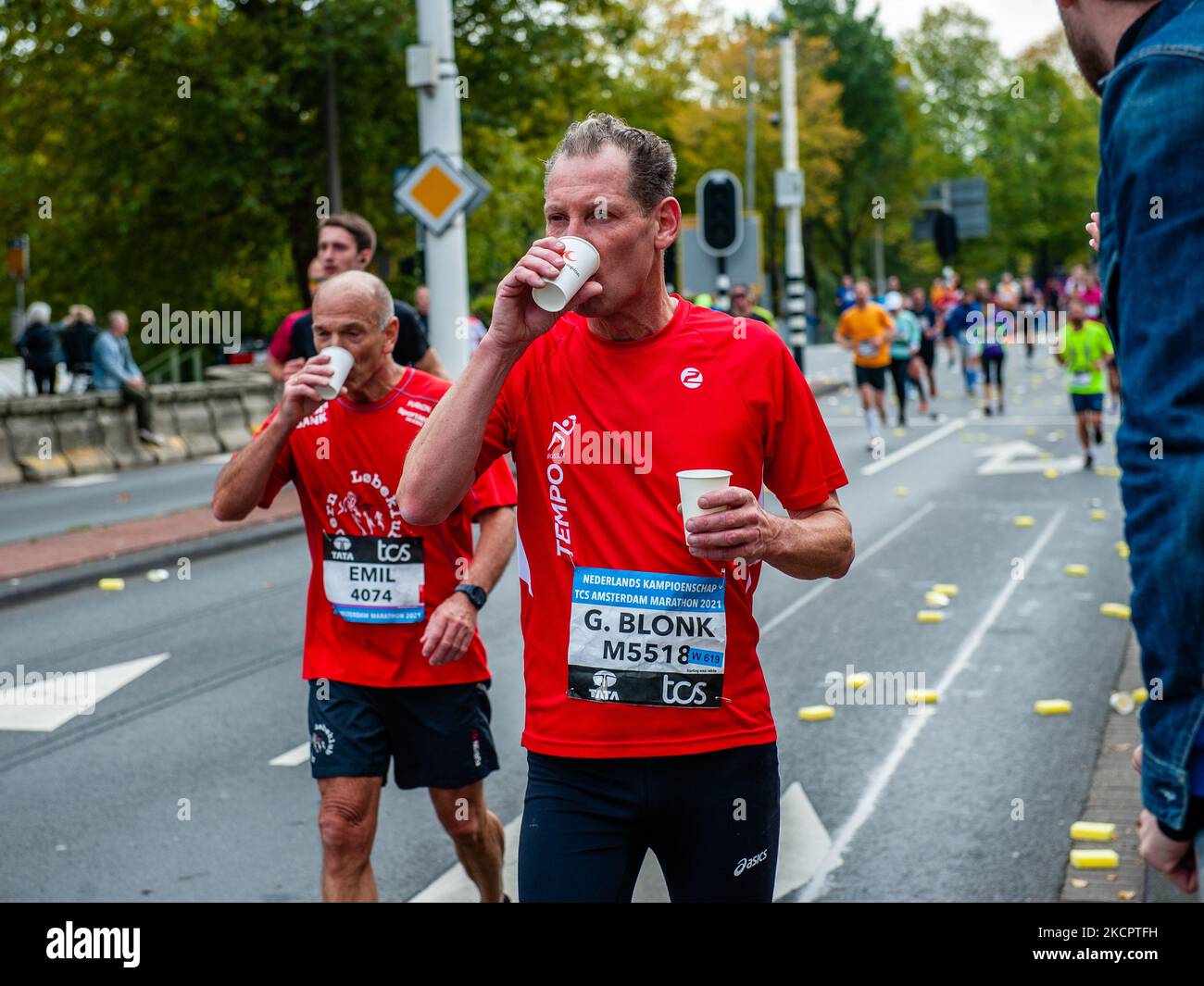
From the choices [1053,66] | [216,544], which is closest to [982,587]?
[216,544]

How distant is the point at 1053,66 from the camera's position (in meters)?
82.8

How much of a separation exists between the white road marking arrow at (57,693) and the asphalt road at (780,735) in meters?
0.09

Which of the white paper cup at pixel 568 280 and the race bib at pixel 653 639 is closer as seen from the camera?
the white paper cup at pixel 568 280

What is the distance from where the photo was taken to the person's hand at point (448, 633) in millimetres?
3945

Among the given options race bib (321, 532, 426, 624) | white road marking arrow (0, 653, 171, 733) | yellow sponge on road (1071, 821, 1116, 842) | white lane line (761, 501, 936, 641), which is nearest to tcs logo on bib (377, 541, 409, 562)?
race bib (321, 532, 426, 624)

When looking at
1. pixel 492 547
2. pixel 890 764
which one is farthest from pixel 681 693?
pixel 890 764

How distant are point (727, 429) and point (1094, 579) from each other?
8606mm

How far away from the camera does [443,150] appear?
585 inches

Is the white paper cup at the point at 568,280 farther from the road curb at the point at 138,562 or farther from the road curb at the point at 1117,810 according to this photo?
the road curb at the point at 138,562

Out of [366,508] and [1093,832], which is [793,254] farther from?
[366,508]

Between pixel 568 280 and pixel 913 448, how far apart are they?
18.6 meters

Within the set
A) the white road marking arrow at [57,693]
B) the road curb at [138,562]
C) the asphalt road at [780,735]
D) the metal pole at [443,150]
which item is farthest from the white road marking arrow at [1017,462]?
the white road marking arrow at [57,693]
